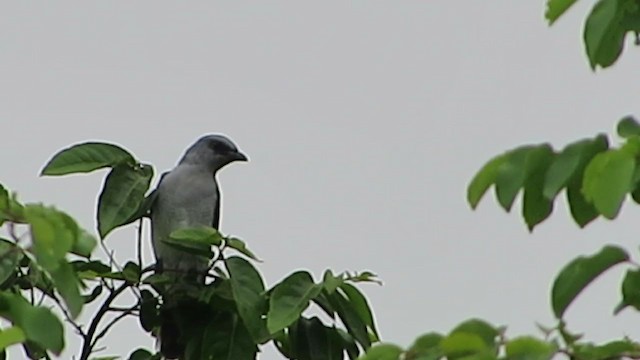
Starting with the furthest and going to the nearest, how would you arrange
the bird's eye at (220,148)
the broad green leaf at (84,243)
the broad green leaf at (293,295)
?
1. the bird's eye at (220,148)
2. the broad green leaf at (293,295)
3. the broad green leaf at (84,243)

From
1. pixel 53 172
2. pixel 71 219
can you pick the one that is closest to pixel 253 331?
pixel 53 172

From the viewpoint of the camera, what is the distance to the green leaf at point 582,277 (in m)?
2.30

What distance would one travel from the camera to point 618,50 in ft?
8.61

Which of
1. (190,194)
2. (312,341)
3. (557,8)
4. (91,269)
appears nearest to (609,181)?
(557,8)

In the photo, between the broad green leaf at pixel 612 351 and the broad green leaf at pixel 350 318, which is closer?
the broad green leaf at pixel 612 351

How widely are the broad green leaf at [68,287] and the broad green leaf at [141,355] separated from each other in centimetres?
181

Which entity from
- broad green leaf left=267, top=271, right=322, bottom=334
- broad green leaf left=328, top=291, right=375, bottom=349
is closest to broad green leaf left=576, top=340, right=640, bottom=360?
broad green leaf left=267, top=271, right=322, bottom=334

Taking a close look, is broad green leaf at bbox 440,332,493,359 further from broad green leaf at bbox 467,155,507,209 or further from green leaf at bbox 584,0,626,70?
green leaf at bbox 584,0,626,70

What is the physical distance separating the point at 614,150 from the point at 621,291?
12.3 inches

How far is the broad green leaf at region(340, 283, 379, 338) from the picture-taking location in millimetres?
4066

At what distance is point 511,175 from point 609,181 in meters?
0.24

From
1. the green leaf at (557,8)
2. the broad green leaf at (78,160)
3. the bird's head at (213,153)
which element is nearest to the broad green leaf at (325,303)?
the broad green leaf at (78,160)

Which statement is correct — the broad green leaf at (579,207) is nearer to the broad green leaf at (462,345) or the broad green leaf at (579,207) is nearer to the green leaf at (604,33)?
the green leaf at (604,33)

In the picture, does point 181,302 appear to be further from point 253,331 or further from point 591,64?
point 591,64
